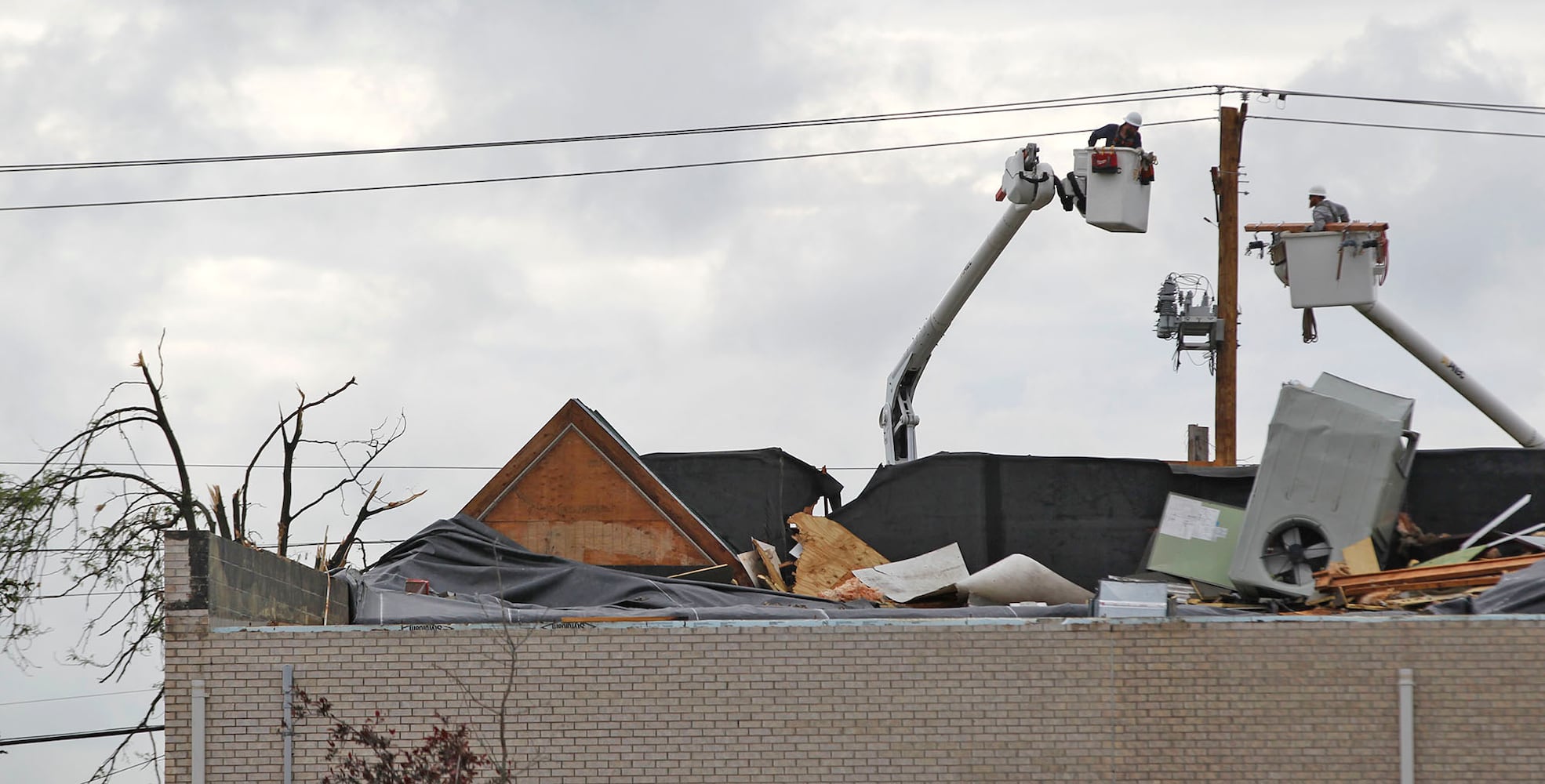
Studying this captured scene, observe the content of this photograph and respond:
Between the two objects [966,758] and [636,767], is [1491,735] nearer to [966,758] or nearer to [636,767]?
[966,758]

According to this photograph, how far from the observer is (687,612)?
13719 mm

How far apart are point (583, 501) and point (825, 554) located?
332 centimetres

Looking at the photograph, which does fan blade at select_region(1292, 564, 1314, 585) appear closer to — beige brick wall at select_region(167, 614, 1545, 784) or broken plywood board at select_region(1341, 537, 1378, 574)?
broken plywood board at select_region(1341, 537, 1378, 574)

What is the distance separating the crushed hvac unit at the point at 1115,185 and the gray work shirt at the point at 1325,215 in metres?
2.63

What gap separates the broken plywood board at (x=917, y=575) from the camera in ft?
55.6

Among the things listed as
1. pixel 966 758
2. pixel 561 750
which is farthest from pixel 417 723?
pixel 966 758

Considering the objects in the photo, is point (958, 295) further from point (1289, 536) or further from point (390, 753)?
point (390, 753)

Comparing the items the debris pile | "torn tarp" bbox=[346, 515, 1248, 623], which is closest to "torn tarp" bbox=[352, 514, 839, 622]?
"torn tarp" bbox=[346, 515, 1248, 623]

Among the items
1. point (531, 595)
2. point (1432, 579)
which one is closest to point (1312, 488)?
point (1432, 579)

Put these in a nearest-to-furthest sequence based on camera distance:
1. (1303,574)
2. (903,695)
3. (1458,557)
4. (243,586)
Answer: (903,695)
(243,586)
(1303,574)
(1458,557)

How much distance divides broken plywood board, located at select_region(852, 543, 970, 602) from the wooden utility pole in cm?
483

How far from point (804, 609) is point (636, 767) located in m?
2.03

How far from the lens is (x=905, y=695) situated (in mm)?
12859

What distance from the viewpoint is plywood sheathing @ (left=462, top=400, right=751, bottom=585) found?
1938cm
